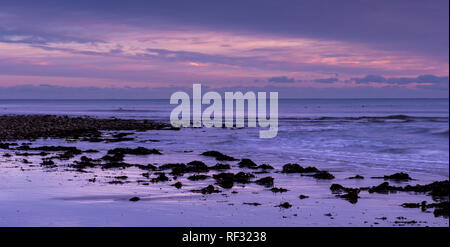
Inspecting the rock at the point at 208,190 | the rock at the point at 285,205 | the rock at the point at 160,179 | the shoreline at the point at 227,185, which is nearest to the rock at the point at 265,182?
the shoreline at the point at 227,185

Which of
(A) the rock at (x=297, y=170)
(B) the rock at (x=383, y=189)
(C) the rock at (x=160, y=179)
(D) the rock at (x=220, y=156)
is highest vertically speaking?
(C) the rock at (x=160, y=179)

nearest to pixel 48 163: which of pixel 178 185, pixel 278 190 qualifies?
pixel 178 185

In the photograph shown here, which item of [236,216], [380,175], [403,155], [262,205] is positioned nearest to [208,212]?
[236,216]

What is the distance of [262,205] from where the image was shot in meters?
13.5

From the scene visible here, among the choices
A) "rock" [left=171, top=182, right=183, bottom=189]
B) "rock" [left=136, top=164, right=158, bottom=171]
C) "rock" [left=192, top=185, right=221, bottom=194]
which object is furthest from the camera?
"rock" [left=136, top=164, right=158, bottom=171]

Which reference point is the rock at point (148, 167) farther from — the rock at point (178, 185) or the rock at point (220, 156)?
→ the rock at point (220, 156)

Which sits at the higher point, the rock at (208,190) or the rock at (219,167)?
the rock at (208,190)

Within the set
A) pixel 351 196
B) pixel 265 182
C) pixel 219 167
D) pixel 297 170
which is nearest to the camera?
pixel 351 196

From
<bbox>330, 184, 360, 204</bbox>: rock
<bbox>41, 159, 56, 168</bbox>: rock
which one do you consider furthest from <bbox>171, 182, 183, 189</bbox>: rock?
<bbox>41, 159, 56, 168</bbox>: rock

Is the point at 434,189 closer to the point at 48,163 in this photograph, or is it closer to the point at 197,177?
the point at 197,177

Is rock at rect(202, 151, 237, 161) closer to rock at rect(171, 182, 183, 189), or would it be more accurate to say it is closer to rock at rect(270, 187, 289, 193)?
rock at rect(171, 182, 183, 189)

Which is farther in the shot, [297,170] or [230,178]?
[297,170]

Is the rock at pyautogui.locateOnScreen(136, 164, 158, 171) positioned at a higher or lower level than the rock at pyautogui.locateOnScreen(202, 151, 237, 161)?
higher
